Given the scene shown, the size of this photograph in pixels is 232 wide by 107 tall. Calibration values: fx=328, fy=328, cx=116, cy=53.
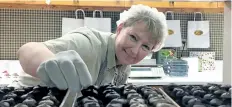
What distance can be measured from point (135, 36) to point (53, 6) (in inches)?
62.5

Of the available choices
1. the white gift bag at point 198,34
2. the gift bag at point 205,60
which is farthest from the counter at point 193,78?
the white gift bag at point 198,34

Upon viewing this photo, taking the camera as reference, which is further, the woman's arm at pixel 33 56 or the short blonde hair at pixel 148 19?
the short blonde hair at pixel 148 19

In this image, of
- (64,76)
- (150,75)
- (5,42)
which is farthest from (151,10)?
(5,42)

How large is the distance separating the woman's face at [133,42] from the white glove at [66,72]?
2.25ft

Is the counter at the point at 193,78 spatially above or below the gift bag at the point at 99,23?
below

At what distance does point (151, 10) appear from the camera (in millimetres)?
1575

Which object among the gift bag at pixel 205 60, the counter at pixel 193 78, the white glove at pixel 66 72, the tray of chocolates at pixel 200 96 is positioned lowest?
the counter at pixel 193 78

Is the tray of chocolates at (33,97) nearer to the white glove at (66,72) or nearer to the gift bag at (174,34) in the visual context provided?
the white glove at (66,72)

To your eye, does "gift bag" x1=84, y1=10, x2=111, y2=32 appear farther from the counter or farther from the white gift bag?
A: the white gift bag

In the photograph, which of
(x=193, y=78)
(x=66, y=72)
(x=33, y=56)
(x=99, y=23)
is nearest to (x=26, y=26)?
(x=99, y=23)

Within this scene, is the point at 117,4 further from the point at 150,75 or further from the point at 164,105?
the point at 164,105

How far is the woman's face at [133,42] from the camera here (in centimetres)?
154

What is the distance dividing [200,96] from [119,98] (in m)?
0.22

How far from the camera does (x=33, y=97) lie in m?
0.81
